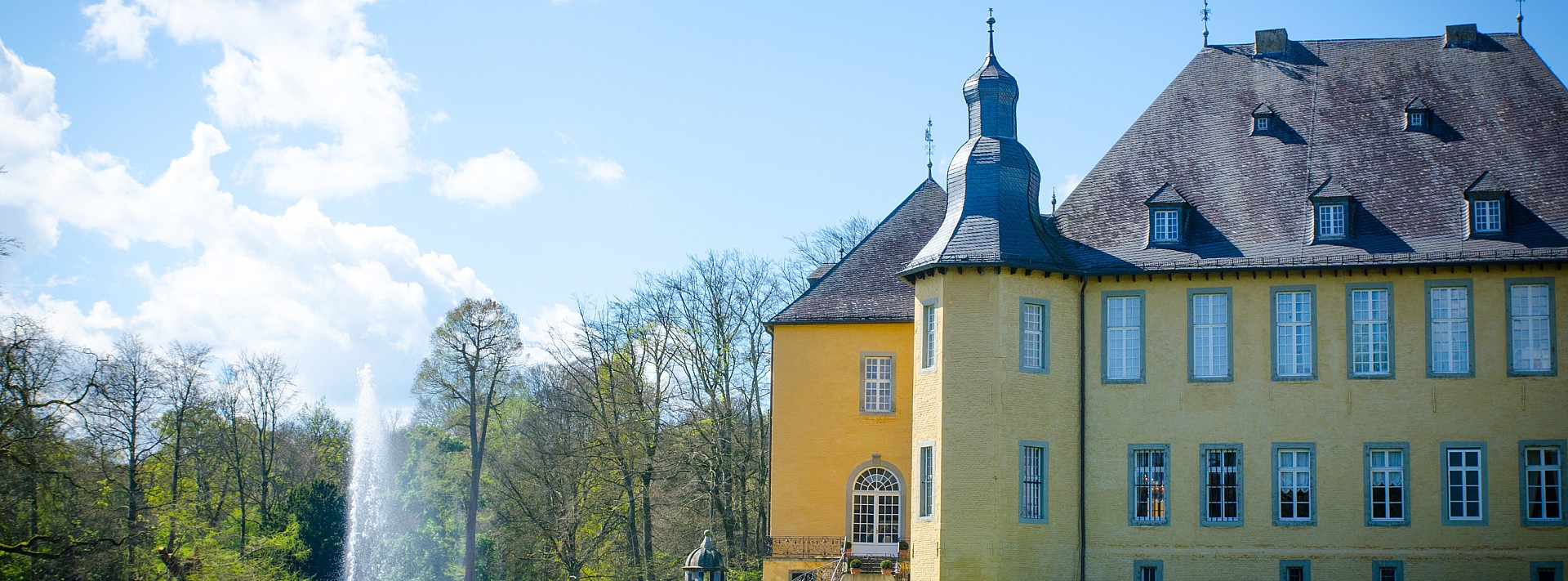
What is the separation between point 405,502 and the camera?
51062 mm

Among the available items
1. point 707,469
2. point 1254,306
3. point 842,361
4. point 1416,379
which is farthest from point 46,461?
point 1416,379

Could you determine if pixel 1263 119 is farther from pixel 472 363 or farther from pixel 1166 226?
pixel 472 363

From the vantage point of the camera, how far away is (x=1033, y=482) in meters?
25.2

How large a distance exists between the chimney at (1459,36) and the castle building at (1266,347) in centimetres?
42

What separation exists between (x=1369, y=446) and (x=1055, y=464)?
5.15 m

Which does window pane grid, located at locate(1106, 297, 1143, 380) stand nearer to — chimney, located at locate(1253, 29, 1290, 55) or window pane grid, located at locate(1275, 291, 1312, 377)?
window pane grid, located at locate(1275, 291, 1312, 377)

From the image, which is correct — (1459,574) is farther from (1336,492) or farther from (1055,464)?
(1055,464)

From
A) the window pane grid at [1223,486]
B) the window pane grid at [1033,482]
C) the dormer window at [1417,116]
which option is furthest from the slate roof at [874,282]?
the dormer window at [1417,116]

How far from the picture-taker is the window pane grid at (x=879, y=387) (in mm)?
29688

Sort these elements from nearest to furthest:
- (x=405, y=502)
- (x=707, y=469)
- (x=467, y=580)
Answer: (x=707, y=469) < (x=467, y=580) < (x=405, y=502)

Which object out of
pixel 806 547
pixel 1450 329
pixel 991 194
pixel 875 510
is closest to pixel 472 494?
pixel 806 547

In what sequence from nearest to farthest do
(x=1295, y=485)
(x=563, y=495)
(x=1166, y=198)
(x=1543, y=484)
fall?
(x=1543, y=484)
(x=1295, y=485)
(x=1166, y=198)
(x=563, y=495)

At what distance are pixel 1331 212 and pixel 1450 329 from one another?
8.92 ft

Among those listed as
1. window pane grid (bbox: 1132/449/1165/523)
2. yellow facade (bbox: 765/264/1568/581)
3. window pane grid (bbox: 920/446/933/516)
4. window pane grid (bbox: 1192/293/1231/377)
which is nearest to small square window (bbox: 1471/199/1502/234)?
yellow facade (bbox: 765/264/1568/581)
